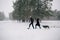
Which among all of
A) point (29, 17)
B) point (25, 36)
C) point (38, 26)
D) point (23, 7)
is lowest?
point (25, 36)

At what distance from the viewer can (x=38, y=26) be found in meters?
2.35


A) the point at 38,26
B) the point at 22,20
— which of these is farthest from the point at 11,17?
the point at 38,26

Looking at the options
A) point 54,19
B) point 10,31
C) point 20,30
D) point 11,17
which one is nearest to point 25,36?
point 20,30

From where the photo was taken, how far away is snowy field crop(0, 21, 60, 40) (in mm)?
2333

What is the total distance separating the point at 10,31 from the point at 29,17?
45cm

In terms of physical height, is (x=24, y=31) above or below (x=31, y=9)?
below

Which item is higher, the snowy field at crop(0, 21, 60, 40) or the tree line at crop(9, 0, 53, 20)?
the tree line at crop(9, 0, 53, 20)

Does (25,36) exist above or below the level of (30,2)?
below

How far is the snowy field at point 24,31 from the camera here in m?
2.33

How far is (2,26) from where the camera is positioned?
2350 millimetres

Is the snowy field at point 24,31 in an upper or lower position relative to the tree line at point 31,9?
lower

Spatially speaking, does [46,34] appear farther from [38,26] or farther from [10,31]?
[10,31]

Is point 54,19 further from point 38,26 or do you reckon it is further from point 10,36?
point 10,36

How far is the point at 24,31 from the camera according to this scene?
235 centimetres
